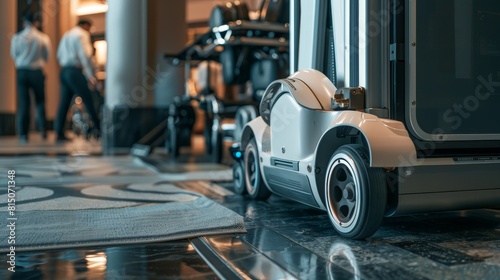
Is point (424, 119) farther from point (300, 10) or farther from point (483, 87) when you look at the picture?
point (300, 10)

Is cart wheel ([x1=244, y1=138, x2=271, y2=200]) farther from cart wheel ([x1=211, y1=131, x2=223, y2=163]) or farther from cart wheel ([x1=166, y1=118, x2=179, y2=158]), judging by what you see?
cart wheel ([x1=166, y1=118, x2=179, y2=158])

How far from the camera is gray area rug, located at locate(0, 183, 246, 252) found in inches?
58.4

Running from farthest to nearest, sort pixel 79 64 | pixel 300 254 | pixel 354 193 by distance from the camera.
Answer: pixel 79 64 < pixel 354 193 < pixel 300 254

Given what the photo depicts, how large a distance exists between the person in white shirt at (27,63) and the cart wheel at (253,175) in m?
5.26

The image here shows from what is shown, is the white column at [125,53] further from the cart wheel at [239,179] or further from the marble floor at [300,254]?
the marble floor at [300,254]

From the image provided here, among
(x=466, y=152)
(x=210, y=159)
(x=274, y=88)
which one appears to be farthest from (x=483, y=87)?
(x=210, y=159)

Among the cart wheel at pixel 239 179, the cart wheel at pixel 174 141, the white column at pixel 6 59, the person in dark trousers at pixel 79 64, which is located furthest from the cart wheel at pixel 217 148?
the white column at pixel 6 59

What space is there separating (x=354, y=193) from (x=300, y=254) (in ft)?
0.85

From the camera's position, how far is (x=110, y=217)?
179 centimetres

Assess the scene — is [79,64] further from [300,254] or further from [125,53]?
[300,254]

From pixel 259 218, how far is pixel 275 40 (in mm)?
1812

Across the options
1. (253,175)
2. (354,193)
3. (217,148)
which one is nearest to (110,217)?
(253,175)

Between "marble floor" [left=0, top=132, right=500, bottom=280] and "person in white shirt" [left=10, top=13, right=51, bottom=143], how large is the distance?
18.7 ft

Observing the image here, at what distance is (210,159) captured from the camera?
430 centimetres
